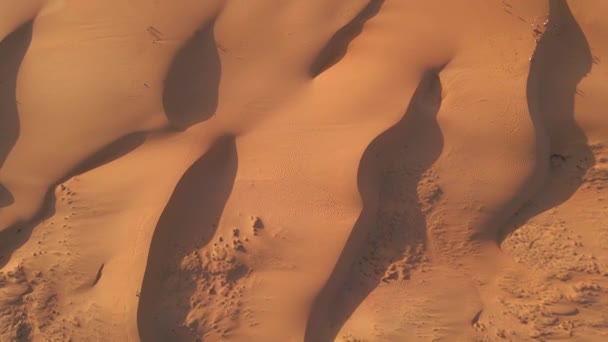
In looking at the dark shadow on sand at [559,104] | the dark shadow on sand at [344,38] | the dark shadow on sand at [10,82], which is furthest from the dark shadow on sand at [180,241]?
the dark shadow on sand at [559,104]

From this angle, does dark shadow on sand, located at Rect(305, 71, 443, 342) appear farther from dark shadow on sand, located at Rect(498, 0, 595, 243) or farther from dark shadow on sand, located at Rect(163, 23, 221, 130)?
A: dark shadow on sand, located at Rect(163, 23, 221, 130)

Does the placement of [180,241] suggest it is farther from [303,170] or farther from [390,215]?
[390,215]

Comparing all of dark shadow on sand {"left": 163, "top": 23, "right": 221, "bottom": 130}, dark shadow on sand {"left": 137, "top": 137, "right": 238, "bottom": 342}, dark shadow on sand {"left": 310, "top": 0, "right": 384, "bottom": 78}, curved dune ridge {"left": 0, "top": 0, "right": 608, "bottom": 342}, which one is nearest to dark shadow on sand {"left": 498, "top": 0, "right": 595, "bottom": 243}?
curved dune ridge {"left": 0, "top": 0, "right": 608, "bottom": 342}

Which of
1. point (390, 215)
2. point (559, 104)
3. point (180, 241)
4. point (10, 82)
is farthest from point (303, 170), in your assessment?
point (10, 82)

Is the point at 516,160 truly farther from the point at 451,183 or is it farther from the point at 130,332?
the point at 130,332

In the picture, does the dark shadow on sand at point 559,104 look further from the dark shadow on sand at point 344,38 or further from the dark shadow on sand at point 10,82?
the dark shadow on sand at point 10,82

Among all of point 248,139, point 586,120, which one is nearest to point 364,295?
point 248,139
